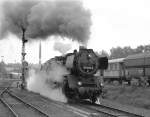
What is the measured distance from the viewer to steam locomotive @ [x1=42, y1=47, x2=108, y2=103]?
52.8 feet

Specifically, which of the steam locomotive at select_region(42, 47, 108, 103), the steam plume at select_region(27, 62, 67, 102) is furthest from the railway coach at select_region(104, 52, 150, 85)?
the steam locomotive at select_region(42, 47, 108, 103)

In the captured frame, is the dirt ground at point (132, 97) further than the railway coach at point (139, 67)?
No

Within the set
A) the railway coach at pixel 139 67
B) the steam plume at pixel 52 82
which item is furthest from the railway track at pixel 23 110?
the railway coach at pixel 139 67

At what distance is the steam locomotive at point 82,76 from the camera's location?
16.1 meters

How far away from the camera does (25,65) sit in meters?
29.9

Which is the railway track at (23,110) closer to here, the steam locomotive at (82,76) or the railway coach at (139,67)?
the steam locomotive at (82,76)

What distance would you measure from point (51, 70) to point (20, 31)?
25.1 feet

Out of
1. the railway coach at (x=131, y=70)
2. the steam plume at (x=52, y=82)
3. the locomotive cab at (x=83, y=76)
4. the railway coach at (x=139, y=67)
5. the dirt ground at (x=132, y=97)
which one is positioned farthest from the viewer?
the railway coach at (x=131, y=70)

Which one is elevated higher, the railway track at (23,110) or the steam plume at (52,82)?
the steam plume at (52,82)

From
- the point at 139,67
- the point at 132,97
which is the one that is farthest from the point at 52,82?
the point at 139,67

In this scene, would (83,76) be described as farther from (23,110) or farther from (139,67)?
(139,67)

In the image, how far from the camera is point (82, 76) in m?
16.6

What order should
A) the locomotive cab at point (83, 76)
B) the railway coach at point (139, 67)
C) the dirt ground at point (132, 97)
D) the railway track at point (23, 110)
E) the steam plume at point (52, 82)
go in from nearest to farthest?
the railway track at point (23, 110)
the locomotive cab at point (83, 76)
the dirt ground at point (132, 97)
the steam plume at point (52, 82)
the railway coach at point (139, 67)

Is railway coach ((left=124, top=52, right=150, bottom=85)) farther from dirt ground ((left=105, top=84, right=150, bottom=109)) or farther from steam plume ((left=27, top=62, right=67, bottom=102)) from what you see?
steam plume ((left=27, top=62, right=67, bottom=102))
